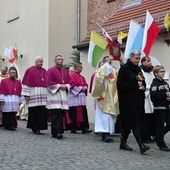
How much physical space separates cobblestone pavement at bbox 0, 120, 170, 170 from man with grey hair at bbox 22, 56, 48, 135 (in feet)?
4.05

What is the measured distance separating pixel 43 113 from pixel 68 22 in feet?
32.2

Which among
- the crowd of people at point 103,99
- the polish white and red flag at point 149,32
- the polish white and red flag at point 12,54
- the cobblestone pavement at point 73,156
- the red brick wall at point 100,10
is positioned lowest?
the cobblestone pavement at point 73,156

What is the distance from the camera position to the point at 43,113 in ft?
36.1

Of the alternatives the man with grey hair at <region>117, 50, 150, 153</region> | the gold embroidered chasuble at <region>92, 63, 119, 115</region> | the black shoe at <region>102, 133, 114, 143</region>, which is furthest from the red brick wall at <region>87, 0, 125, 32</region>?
the man with grey hair at <region>117, 50, 150, 153</region>

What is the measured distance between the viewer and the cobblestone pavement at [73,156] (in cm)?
656

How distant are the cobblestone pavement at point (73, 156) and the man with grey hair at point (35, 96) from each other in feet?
4.05

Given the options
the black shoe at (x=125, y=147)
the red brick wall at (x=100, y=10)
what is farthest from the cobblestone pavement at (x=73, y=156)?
the red brick wall at (x=100, y=10)

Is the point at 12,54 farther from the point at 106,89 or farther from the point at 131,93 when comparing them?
the point at 131,93

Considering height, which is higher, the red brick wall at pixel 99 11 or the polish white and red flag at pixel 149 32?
the red brick wall at pixel 99 11

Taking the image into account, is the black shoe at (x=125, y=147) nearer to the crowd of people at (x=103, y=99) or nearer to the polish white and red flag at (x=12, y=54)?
the crowd of people at (x=103, y=99)

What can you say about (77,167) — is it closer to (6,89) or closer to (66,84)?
(66,84)

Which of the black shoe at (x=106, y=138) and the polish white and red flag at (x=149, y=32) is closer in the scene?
the black shoe at (x=106, y=138)

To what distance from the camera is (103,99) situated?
9.59 m

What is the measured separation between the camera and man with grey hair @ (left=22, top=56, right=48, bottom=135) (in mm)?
10758
